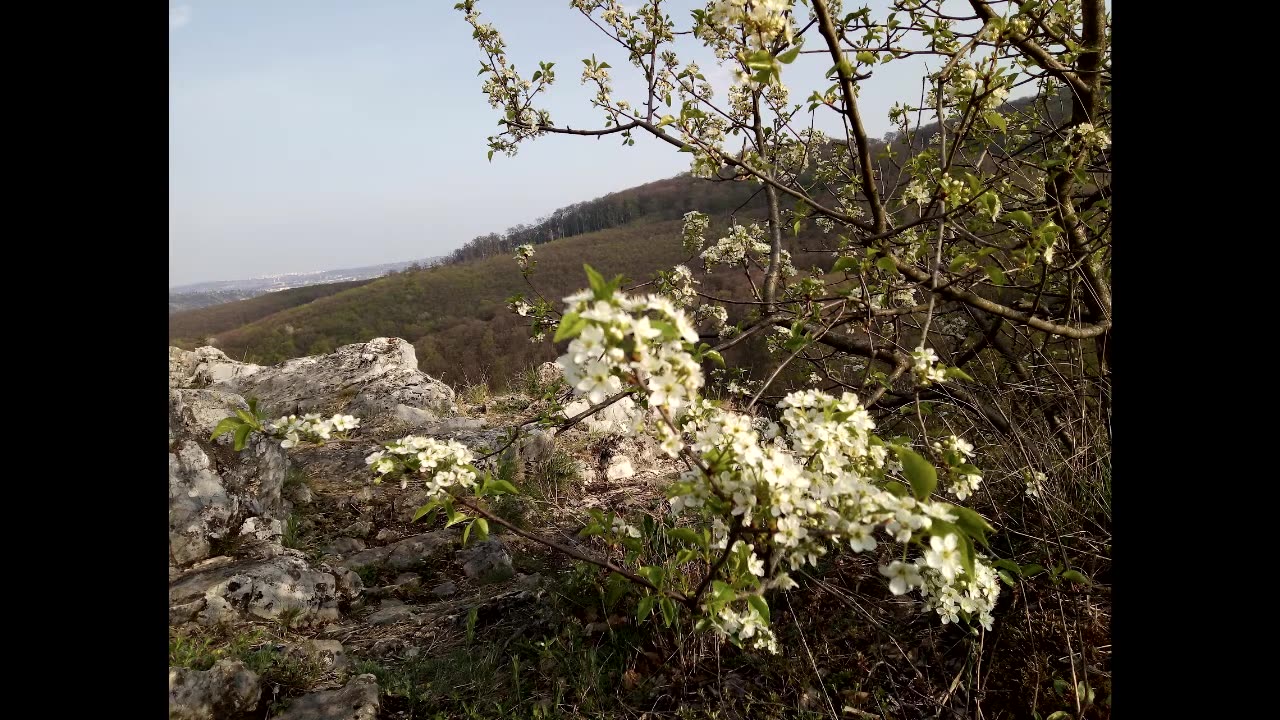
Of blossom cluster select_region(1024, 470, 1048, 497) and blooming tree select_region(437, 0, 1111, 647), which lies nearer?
blooming tree select_region(437, 0, 1111, 647)

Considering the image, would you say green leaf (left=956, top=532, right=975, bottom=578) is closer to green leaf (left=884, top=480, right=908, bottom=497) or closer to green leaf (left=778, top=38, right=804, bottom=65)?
green leaf (left=884, top=480, right=908, bottom=497)

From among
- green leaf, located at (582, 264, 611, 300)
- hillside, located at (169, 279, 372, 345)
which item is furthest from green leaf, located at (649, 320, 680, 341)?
hillside, located at (169, 279, 372, 345)

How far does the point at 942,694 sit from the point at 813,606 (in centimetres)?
70

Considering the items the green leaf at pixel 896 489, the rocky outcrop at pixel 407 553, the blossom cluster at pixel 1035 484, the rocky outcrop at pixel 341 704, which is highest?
the green leaf at pixel 896 489

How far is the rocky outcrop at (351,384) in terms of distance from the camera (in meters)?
6.84

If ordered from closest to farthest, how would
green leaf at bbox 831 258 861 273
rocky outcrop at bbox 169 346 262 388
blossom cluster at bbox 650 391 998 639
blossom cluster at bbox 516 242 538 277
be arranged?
blossom cluster at bbox 650 391 998 639 → green leaf at bbox 831 258 861 273 → blossom cluster at bbox 516 242 538 277 → rocky outcrop at bbox 169 346 262 388

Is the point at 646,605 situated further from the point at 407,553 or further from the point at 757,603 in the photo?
the point at 407,553

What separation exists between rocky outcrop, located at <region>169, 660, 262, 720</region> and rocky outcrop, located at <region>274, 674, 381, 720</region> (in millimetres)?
149

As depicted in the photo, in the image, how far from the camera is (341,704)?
243 centimetres

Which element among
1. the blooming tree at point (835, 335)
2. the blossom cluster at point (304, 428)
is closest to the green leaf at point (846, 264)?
the blooming tree at point (835, 335)

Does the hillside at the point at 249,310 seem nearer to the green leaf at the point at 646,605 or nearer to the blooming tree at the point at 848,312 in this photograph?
the blooming tree at the point at 848,312

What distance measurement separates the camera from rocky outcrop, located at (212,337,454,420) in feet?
22.4

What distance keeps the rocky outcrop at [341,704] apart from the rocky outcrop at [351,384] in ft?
14.2
